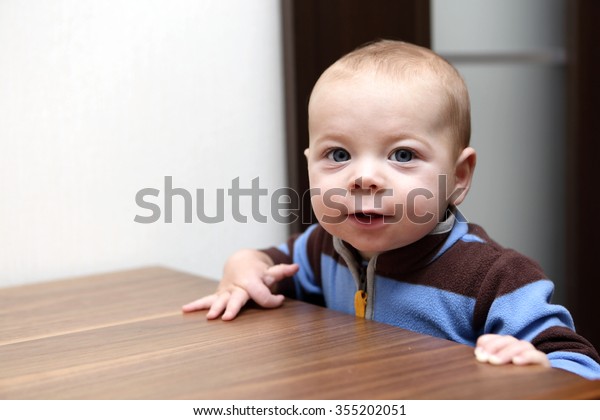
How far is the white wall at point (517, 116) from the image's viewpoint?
1672 mm

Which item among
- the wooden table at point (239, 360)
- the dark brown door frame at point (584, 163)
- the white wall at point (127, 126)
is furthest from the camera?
the dark brown door frame at point (584, 163)

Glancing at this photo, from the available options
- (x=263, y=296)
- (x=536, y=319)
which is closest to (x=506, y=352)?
(x=536, y=319)

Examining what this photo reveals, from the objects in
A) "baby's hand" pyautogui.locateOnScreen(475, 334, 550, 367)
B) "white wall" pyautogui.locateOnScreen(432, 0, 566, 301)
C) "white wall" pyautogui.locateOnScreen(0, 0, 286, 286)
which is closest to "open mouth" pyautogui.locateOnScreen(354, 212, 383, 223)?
"baby's hand" pyautogui.locateOnScreen(475, 334, 550, 367)

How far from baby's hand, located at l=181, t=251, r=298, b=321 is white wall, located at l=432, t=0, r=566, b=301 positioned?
2.65ft

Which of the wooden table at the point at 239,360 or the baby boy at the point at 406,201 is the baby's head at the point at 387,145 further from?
the wooden table at the point at 239,360

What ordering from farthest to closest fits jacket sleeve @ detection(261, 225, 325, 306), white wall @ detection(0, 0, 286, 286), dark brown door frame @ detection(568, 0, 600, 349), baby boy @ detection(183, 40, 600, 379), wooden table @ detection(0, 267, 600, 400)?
dark brown door frame @ detection(568, 0, 600, 349) → white wall @ detection(0, 0, 286, 286) → jacket sleeve @ detection(261, 225, 325, 306) → baby boy @ detection(183, 40, 600, 379) → wooden table @ detection(0, 267, 600, 400)

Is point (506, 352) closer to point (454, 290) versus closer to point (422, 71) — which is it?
point (454, 290)

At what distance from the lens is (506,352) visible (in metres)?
0.63

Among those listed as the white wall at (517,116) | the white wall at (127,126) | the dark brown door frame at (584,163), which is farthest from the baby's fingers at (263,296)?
the dark brown door frame at (584,163)

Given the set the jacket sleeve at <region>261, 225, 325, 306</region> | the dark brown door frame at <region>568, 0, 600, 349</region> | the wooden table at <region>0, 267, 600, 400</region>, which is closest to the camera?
the wooden table at <region>0, 267, 600, 400</region>

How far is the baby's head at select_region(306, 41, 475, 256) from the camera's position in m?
0.84

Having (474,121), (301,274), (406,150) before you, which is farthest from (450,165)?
(474,121)

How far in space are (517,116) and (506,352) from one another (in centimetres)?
121

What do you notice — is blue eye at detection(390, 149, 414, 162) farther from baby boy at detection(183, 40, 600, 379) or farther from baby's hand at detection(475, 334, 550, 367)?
Result: baby's hand at detection(475, 334, 550, 367)
